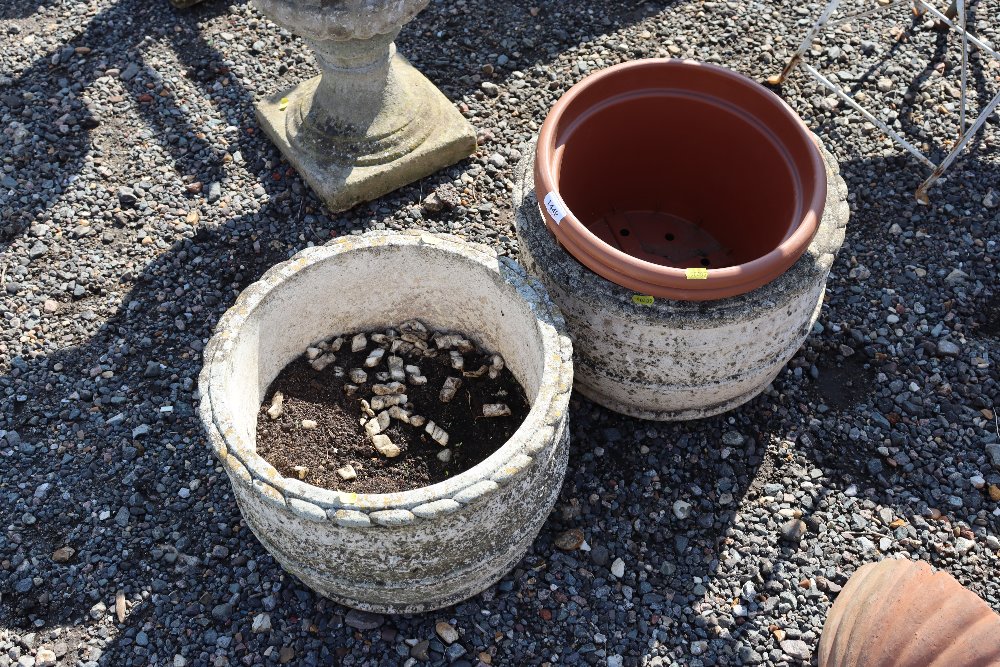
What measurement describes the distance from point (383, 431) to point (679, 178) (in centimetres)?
169

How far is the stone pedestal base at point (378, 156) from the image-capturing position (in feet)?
13.6

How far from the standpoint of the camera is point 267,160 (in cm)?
439

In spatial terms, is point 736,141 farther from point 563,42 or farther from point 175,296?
point 175,296

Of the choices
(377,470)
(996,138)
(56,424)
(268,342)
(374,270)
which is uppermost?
(996,138)

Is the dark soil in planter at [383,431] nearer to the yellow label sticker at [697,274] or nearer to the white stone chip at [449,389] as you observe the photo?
the white stone chip at [449,389]

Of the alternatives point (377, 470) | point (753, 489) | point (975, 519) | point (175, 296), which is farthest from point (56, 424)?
point (975, 519)

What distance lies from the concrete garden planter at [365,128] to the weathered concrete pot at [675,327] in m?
0.95

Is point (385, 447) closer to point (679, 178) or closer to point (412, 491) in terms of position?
point (412, 491)

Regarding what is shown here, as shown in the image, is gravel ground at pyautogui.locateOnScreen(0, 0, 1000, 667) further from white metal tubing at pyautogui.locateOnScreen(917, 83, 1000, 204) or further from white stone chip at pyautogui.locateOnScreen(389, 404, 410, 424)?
white stone chip at pyautogui.locateOnScreen(389, 404, 410, 424)

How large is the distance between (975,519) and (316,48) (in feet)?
11.2

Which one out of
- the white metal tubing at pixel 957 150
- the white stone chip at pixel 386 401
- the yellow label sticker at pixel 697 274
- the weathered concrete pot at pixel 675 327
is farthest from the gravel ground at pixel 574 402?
the yellow label sticker at pixel 697 274

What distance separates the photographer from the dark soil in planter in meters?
3.17

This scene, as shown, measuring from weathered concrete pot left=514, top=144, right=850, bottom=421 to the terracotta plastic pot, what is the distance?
8cm

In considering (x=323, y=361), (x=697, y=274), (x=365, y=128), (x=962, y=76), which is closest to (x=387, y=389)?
(x=323, y=361)
